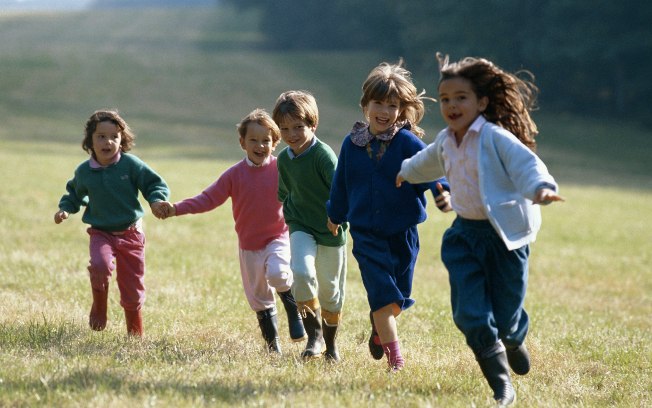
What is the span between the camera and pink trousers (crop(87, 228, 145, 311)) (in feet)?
22.2

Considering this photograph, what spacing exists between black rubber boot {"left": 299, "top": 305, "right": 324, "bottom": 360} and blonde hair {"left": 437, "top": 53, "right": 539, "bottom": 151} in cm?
200

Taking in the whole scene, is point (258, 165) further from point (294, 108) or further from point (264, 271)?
point (264, 271)

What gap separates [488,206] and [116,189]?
3024 millimetres

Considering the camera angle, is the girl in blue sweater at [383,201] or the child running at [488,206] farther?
the girl in blue sweater at [383,201]

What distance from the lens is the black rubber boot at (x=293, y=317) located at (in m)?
6.77

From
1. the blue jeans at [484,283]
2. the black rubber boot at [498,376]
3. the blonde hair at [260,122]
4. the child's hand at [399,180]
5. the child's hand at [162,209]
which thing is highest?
the blonde hair at [260,122]

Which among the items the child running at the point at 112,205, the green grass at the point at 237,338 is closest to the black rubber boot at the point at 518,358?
the green grass at the point at 237,338

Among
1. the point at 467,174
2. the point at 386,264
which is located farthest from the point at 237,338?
the point at 467,174

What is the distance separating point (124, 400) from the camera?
4.42 m

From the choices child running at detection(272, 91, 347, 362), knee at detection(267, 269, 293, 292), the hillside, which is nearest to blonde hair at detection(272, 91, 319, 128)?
child running at detection(272, 91, 347, 362)

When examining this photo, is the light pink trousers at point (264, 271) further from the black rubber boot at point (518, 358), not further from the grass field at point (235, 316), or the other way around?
the black rubber boot at point (518, 358)

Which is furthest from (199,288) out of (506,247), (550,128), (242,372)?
(550,128)

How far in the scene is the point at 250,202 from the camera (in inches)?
266

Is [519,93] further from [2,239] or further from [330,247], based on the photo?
[2,239]
